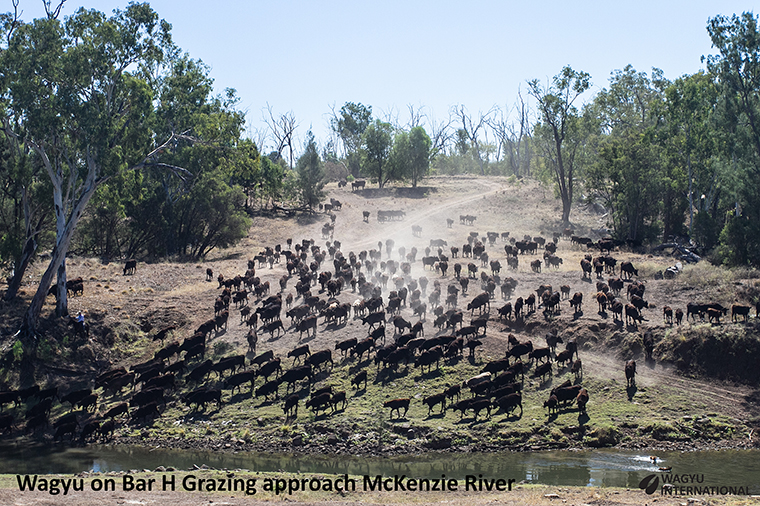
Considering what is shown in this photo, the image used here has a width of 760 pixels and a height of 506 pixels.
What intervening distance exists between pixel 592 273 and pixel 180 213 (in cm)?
3369

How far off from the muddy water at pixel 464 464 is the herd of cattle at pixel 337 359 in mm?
1890

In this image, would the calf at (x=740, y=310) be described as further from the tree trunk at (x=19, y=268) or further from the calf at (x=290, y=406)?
the tree trunk at (x=19, y=268)

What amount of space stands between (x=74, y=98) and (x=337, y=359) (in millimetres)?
17185

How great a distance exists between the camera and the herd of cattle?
22.5 meters

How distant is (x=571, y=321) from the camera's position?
1165 inches

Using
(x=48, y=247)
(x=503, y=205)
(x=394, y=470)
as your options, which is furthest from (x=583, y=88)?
(x=394, y=470)

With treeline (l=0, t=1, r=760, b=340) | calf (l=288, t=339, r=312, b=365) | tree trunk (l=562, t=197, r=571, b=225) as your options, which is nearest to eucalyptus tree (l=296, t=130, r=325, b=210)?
treeline (l=0, t=1, r=760, b=340)

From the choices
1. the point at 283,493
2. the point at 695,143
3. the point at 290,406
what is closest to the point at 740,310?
the point at 290,406

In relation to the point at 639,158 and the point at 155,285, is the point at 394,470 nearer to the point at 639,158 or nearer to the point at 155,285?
the point at 155,285

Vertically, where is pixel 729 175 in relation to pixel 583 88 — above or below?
below

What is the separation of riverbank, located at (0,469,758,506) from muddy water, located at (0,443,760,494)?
1353 millimetres

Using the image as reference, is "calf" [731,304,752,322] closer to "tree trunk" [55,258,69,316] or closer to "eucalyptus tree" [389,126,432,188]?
"tree trunk" [55,258,69,316]

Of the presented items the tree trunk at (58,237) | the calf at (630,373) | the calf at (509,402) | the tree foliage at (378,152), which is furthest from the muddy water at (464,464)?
the tree foliage at (378,152)

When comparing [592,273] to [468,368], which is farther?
[592,273]
